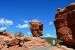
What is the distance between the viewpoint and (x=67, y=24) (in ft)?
152

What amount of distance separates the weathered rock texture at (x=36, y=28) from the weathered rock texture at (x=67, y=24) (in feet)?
119

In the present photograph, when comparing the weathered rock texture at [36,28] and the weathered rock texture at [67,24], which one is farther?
the weathered rock texture at [36,28]

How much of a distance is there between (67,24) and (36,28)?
39826 millimetres

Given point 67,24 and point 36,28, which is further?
point 36,28

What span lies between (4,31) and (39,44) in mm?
23260

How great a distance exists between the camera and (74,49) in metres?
43.5

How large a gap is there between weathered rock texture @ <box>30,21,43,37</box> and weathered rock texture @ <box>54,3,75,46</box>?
119ft

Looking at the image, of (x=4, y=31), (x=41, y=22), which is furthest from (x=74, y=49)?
(x=41, y=22)

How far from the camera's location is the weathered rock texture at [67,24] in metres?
44.7

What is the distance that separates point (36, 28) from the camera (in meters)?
85.4

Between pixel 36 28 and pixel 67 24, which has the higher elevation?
pixel 36 28

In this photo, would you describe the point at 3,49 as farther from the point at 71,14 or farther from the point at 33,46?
the point at 71,14

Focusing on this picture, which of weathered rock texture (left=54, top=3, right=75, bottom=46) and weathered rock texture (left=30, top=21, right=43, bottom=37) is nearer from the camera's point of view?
weathered rock texture (left=54, top=3, right=75, bottom=46)

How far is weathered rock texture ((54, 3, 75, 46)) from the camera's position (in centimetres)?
4475
